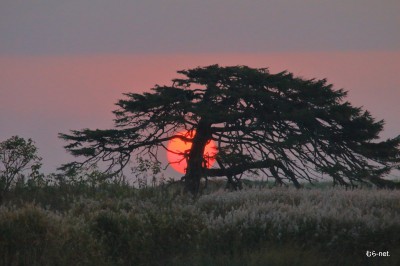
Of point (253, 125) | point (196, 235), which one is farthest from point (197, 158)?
point (196, 235)

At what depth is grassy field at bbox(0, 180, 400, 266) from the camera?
45.6ft

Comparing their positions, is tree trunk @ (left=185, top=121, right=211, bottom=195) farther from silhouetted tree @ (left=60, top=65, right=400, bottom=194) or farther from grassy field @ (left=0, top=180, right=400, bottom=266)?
grassy field @ (left=0, top=180, right=400, bottom=266)

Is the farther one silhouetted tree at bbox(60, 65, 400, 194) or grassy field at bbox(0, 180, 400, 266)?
silhouetted tree at bbox(60, 65, 400, 194)

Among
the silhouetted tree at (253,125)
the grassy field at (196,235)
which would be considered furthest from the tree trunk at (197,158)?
the grassy field at (196,235)

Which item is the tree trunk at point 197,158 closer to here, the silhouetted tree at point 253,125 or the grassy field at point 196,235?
the silhouetted tree at point 253,125

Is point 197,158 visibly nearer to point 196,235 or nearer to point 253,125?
point 253,125

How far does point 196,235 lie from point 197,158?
16.3m

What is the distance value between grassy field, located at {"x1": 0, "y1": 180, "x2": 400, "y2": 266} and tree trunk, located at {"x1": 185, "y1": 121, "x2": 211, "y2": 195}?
13.3 metres

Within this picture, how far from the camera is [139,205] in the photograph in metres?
17.9

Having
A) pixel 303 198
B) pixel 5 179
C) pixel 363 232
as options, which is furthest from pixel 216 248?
pixel 5 179

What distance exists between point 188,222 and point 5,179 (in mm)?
11041

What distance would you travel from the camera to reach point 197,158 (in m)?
31.8

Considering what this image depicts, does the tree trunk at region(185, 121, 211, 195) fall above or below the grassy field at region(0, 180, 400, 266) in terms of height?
above

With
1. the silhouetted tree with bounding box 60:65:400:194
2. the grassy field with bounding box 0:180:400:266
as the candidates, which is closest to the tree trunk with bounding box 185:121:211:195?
the silhouetted tree with bounding box 60:65:400:194
